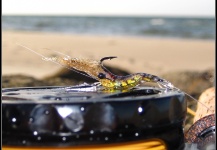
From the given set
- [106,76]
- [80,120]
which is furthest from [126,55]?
[80,120]

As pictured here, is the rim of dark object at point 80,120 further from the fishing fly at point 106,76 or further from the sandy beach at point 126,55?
the sandy beach at point 126,55

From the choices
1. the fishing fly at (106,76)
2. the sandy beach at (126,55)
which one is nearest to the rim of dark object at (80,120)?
the fishing fly at (106,76)

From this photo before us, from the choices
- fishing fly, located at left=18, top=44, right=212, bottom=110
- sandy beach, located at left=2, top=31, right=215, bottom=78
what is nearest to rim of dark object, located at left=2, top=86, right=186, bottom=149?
fishing fly, located at left=18, top=44, right=212, bottom=110

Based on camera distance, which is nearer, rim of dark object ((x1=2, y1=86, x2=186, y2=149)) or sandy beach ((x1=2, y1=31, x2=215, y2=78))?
rim of dark object ((x1=2, y1=86, x2=186, y2=149))

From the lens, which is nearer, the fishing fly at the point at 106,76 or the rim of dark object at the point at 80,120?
the rim of dark object at the point at 80,120

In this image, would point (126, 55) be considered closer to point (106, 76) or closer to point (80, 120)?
point (106, 76)

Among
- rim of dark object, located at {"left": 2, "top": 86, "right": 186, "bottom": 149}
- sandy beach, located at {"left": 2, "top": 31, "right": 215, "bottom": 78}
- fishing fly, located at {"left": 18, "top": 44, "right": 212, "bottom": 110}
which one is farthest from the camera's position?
sandy beach, located at {"left": 2, "top": 31, "right": 215, "bottom": 78}

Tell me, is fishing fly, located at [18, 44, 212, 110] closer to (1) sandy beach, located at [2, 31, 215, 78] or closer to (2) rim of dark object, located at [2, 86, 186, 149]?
(2) rim of dark object, located at [2, 86, 186, 149]

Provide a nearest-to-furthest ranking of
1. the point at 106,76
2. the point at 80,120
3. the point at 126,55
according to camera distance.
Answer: the point at 80,120 < the point at 106,76 < the point at 126,55
